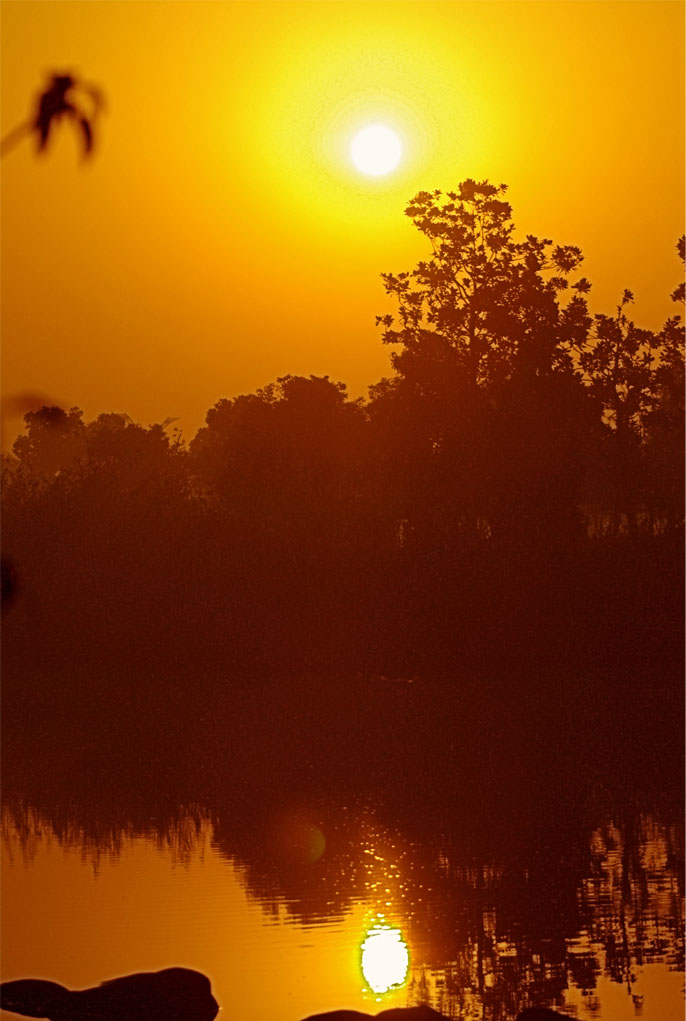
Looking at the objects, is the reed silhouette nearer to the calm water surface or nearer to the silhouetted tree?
the calm water surface

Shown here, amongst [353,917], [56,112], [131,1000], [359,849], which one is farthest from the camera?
A: [359,849]

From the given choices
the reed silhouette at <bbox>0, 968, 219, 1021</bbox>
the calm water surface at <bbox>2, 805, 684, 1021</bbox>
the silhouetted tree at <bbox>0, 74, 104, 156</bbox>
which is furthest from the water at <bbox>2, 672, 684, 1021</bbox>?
the silhouetted tree at <bbox>0, 74, 104, 156</bbox>

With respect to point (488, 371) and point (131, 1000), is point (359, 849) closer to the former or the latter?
point (131, 1000)

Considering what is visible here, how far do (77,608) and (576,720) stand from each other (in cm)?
978

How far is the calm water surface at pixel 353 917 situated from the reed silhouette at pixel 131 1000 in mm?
167

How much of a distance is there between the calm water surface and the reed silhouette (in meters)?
0.17

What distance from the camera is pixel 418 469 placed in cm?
3322

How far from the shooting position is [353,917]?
9344 millimetres

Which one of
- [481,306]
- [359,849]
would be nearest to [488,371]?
[481,306]

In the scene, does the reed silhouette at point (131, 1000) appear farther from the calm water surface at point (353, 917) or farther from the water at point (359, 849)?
the water at point (359, 849)

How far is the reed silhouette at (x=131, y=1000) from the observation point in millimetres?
6715

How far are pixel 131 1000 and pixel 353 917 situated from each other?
276cm

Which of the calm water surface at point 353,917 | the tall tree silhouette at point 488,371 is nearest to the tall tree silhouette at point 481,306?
the tall tree silhouette at point 488,371

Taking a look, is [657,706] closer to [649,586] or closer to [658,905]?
[649,586]
